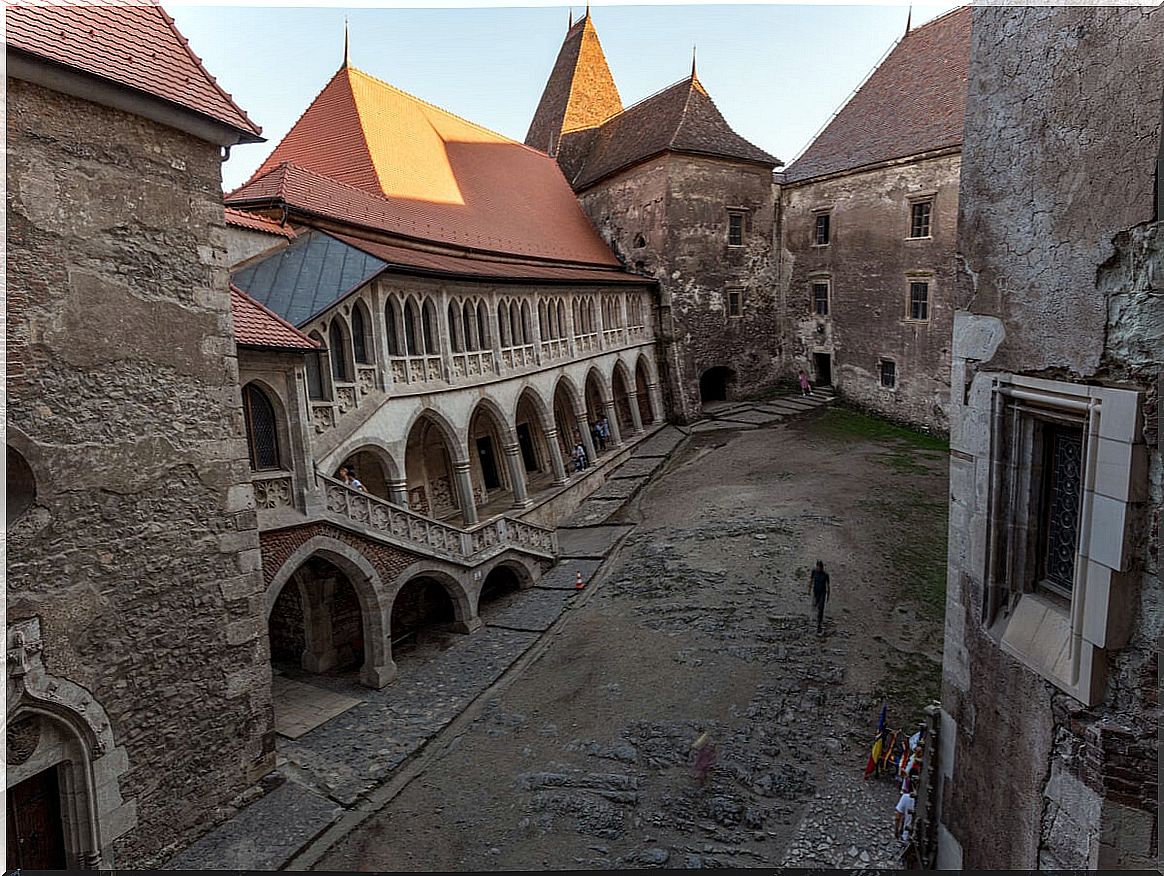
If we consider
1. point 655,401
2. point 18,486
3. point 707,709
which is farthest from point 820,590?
point 655,401

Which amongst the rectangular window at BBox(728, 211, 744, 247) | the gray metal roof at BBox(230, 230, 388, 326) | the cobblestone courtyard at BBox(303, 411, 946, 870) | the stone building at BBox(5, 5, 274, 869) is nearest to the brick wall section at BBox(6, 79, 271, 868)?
the stone building at BBox(5, 5, 274, 869)

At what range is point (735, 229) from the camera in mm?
29953

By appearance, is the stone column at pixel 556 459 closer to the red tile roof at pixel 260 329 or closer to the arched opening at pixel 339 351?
the arched opening at pixel 339 351

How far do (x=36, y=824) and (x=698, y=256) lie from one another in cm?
2683

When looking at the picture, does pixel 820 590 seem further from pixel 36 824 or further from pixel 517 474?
pixel 36 824

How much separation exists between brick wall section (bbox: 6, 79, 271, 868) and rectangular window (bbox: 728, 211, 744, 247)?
24.7 m

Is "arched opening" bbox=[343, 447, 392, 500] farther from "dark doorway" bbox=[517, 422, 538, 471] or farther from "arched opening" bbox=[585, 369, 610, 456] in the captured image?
"arched opening" bbox=[585, 369, 610, 456]

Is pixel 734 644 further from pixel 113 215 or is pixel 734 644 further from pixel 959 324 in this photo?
pixel 113 215

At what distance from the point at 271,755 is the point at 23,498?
4591 millimetres

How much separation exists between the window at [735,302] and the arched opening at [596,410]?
7093 mm

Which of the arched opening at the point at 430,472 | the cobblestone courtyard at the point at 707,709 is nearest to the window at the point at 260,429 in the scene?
the cobblestone courtyard at the point at 707,709

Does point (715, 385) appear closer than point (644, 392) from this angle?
No

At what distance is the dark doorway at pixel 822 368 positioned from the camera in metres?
30.0

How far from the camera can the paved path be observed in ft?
27.5
